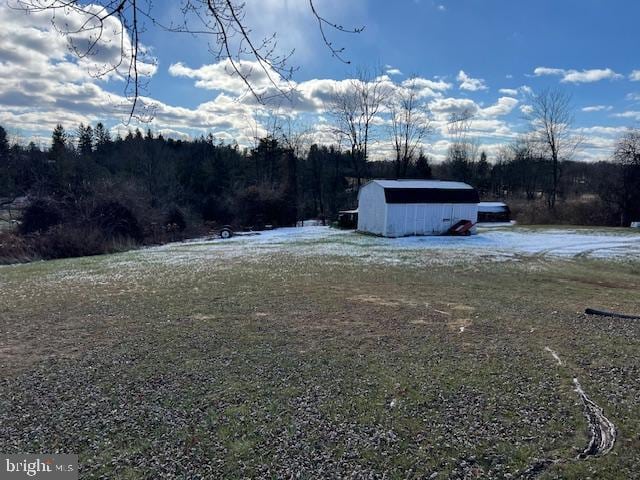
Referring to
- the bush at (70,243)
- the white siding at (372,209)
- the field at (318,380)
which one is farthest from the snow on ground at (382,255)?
the field at (318,380)

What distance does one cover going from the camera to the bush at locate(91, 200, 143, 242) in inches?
872

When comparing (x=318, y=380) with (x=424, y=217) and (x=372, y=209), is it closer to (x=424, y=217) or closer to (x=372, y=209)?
(x=424, y=217)

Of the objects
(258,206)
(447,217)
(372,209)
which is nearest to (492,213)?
(447,217)

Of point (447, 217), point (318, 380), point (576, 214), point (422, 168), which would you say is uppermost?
point (422, 168)

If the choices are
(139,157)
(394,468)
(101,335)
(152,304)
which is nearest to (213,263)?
(152,304)

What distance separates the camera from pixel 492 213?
38.9m

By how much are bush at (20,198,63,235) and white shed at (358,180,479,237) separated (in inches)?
739

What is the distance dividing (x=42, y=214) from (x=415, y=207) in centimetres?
2216

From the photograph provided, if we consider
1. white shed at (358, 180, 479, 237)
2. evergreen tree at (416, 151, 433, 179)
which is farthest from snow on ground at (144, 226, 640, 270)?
evergreen tree at (416, 151, 433, 179)

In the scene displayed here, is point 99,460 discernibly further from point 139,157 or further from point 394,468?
point 139,157

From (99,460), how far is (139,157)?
148ft

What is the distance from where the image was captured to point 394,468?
9.37ft

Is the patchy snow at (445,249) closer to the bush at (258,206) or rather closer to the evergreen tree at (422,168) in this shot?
the bush at (258,206)

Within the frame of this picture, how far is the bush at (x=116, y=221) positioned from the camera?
72.6ft
